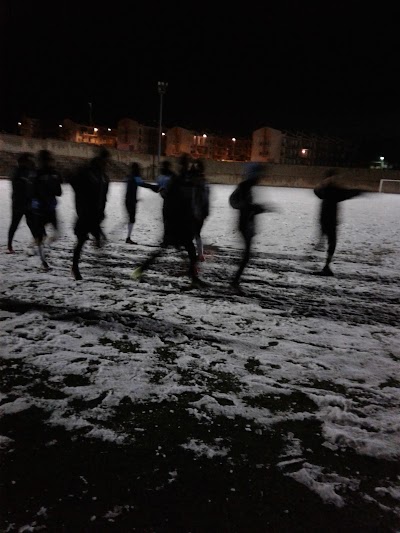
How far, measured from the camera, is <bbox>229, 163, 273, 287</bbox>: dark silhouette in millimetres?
5988

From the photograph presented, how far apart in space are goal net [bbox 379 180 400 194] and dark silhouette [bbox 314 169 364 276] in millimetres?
36315

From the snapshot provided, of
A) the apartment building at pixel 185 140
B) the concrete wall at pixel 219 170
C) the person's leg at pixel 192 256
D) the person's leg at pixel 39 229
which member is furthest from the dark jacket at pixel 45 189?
the apartment building at pixel 185 140

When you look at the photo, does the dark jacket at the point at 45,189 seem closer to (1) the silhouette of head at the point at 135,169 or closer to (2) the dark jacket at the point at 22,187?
(2) the dark jacket at the point at 22,187

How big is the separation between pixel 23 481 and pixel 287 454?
158 cm

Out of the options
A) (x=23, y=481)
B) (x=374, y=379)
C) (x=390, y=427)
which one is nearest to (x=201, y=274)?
(x=374, y=379)

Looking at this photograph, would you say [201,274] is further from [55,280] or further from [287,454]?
[287,454]

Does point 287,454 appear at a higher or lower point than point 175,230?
lower

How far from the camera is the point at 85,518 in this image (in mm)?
2090

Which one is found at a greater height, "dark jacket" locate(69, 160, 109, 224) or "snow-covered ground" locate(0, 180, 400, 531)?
"dark jacket" locate(69, 160, 109, 224)

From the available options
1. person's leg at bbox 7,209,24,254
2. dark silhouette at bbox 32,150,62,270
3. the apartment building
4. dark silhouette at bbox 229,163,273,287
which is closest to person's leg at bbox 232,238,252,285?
dark silhouette at bbox 229,163,273,287

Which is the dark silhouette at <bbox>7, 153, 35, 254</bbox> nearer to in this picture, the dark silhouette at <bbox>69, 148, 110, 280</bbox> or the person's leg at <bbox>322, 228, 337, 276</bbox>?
the dark silhouette at <bbox>69, 148, 110, 280</bbox>

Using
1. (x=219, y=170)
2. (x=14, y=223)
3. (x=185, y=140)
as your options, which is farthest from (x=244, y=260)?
(x=185, y=140)

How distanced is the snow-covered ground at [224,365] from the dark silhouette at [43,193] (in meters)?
0.65

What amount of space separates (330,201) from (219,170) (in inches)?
1702
